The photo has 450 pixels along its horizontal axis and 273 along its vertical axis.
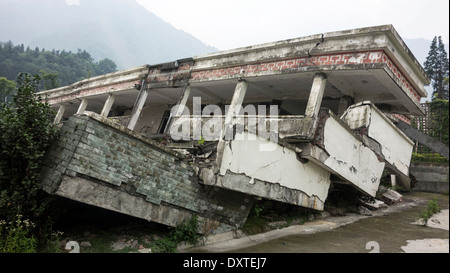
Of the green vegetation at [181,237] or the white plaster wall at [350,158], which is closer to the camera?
the green vegetation at [181,237]

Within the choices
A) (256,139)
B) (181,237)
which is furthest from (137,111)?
(181,237)

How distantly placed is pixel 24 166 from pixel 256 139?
3.46 metres

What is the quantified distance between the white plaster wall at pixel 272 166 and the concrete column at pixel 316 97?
46.7 inches

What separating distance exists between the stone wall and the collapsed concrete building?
1cm

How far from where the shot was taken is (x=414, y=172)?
8586mm

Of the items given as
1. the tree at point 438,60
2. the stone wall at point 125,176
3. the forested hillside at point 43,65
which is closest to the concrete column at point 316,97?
the tree at point 438,60

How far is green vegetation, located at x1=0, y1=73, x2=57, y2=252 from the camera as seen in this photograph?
3.67 metres

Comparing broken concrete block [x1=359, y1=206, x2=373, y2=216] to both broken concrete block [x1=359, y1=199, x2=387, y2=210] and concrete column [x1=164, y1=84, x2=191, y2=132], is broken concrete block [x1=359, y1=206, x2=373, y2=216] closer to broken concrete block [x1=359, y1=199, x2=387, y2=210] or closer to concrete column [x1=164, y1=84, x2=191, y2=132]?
broken concrete block [x1=359, y1=199, x2=387, y2=210]

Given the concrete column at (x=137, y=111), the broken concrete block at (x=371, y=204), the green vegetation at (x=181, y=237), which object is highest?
the concrete column at (x=137, y=111)

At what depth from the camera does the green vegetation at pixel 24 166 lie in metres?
3.67

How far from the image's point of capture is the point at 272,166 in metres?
5.03

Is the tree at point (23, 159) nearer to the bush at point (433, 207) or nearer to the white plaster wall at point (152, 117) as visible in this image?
the bush at point (433, 207)
